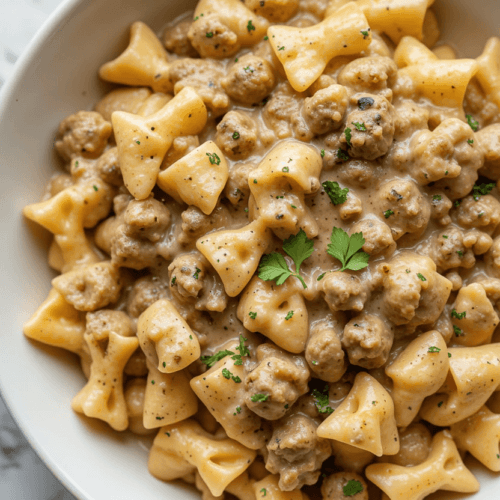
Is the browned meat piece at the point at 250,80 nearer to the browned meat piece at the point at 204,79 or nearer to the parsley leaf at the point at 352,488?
the browned meat piece at the point at 204,79

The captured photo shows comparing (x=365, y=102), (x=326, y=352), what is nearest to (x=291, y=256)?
(x=326, y=352)

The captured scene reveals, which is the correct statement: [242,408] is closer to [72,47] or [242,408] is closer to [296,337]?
[296,337]

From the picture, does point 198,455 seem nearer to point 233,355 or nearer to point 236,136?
point 233,355

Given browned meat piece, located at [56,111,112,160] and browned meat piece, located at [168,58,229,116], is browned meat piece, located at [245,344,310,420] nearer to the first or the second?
browned meat piece, located at [168,58,229,116]

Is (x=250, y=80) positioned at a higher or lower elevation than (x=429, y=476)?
higher

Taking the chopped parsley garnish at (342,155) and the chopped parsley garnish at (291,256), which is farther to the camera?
the chopped parsley garnish at (342,155)

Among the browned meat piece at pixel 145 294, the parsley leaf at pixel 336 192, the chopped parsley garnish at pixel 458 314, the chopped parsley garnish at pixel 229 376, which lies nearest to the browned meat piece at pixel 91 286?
the browned meat piece at pixel 145 294
